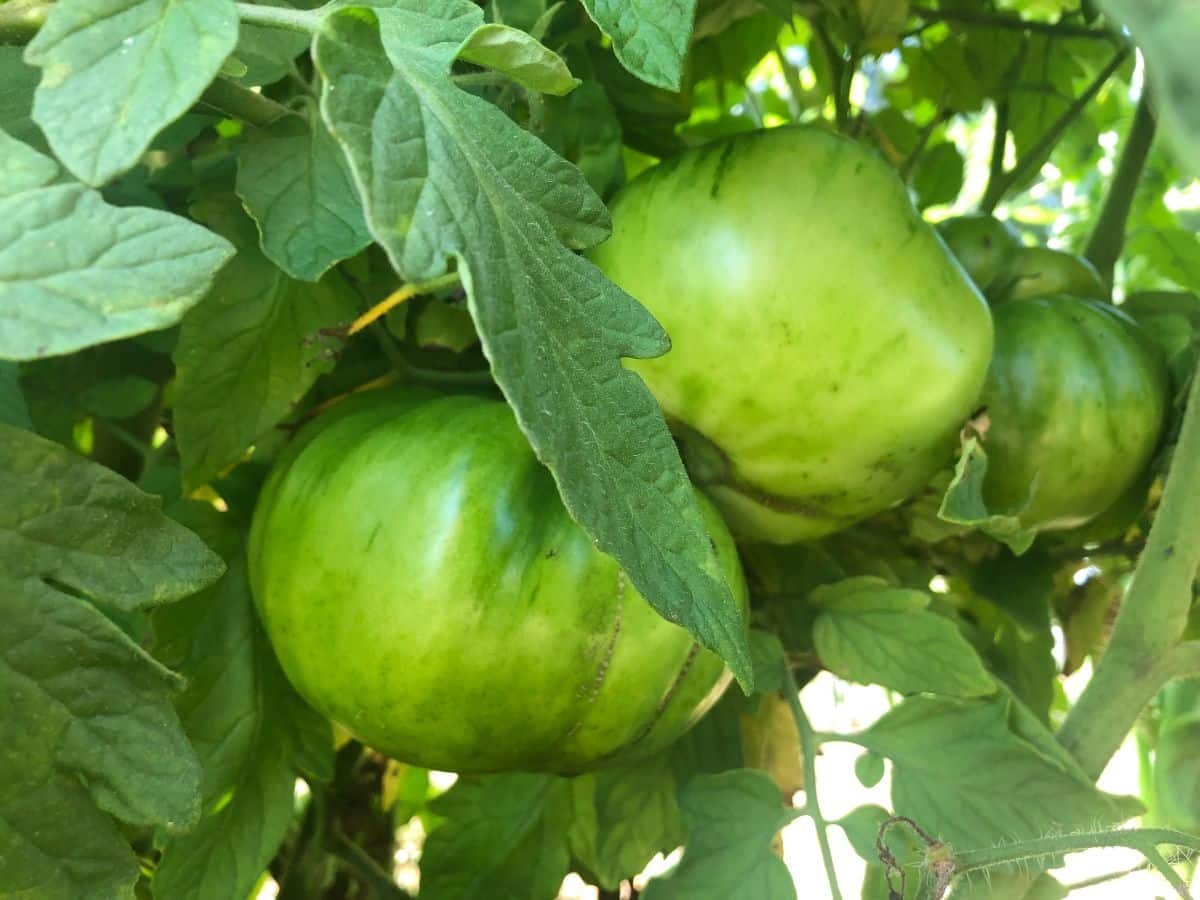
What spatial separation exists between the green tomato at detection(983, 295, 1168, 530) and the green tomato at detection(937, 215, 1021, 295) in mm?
90

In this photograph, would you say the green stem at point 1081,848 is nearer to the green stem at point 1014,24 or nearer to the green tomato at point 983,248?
the green tomato at point 983,248

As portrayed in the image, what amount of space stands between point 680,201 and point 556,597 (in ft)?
0.62

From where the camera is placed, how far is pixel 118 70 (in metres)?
0.26

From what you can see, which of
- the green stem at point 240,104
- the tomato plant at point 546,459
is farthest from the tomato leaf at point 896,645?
the green stem at point 240,104

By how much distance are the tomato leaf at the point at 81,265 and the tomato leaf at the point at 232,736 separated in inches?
10.4

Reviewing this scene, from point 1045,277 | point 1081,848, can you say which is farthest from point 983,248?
point 1081,848

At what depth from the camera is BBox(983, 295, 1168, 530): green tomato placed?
576mm

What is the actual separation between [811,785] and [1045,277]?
36cm

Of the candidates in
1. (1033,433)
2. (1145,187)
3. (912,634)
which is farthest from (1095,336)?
(1145,187)

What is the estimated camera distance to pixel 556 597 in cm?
43

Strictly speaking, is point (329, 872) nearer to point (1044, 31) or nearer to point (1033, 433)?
point (1033, 433)

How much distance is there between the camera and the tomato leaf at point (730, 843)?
1.60ft

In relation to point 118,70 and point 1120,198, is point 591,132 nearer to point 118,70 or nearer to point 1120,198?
point 118,70

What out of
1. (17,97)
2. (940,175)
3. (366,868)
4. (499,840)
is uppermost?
(17,97)
